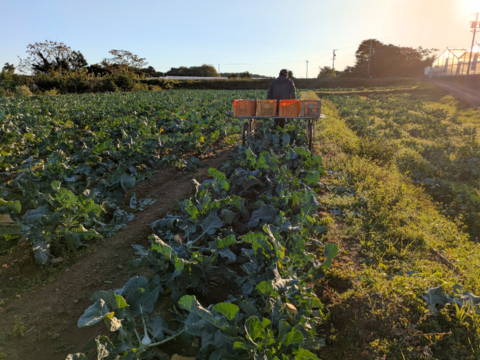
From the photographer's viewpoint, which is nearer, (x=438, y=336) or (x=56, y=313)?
(x=438, y=336)

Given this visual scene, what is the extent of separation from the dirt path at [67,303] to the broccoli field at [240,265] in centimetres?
1

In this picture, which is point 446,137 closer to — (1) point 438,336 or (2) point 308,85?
(1) point 438,336

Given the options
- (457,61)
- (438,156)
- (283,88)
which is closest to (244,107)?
(283,88)

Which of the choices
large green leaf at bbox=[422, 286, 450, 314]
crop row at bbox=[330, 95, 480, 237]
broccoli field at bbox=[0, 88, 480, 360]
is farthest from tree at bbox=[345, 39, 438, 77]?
large green leaf at bbox=[422, 286, 450, 314]

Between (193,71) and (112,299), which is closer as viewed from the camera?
(112,299)

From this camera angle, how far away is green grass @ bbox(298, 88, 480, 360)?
7.51ft

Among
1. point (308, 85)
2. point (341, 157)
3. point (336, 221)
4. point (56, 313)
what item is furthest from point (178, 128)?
point (308, 85)

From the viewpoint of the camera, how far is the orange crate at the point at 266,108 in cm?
728

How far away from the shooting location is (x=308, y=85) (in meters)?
48.5

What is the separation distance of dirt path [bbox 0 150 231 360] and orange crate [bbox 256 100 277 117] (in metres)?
4.12

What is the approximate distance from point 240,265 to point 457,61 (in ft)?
139

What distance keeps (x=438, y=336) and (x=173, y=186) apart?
14.7 feet

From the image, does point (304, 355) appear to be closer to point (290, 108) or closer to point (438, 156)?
point (290, 108)

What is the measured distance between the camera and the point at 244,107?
736 centimetres
